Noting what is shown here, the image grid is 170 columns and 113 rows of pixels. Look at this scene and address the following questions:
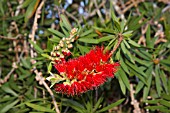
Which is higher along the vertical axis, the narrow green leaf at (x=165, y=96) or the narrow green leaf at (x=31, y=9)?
the narrow green leaf at (x=31, y=9)

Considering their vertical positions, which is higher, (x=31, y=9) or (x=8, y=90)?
(x=31, y=9)

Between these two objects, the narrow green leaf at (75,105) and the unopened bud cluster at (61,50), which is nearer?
the unopened bud cluster at (61,50)

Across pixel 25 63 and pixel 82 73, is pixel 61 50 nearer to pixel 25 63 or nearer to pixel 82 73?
pixel 82 73

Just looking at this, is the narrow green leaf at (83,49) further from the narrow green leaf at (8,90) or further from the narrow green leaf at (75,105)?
the narrow green leaf at (8,90)

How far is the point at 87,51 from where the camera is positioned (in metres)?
1.05

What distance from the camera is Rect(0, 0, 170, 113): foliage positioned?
1.07 meters

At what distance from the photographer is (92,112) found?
1099 mm

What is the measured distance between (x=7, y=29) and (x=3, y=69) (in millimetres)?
174

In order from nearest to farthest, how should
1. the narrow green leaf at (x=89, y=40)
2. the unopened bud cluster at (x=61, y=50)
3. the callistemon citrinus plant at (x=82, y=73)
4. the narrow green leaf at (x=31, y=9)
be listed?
the callistemon citrinus plant at (x=82, y=73) → the unopened bud cluster at (x=61, y=50) → the narrow green leaf at (x=89, y=40) → the narrow green leaf at (x=31, y=9)

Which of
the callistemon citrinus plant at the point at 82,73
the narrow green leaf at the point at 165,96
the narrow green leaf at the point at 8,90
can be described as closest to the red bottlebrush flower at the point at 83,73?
the callistemon citrinus plant at the point at 82,73

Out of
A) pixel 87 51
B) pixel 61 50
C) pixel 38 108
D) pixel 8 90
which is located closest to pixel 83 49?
pixel 87 51

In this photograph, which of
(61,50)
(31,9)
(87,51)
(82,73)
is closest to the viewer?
(82,73)

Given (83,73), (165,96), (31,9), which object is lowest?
(165,96)

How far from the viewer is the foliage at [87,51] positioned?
1.07m
